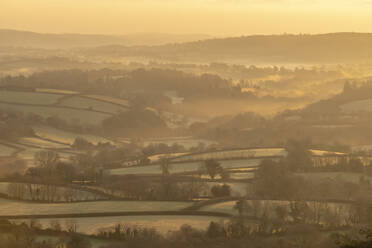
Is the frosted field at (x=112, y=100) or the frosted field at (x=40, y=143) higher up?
the frosted field at (x=112, y=100)

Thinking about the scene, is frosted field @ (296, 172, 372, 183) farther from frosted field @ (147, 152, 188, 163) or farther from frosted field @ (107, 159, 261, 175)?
frosted field @ (147, 152, 188, 163)

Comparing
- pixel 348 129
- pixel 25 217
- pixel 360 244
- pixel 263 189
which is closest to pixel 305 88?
pixel 348 129

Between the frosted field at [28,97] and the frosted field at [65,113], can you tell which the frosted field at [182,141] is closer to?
the frosted field at [65,113]

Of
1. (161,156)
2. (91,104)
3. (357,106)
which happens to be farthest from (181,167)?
(357,106)

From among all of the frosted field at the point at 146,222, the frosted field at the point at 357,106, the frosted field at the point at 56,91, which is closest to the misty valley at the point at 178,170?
the frosted field at the point at 146,222

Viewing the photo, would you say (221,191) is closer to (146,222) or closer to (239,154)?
(146,222)

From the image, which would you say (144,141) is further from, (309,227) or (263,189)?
(309,227)
